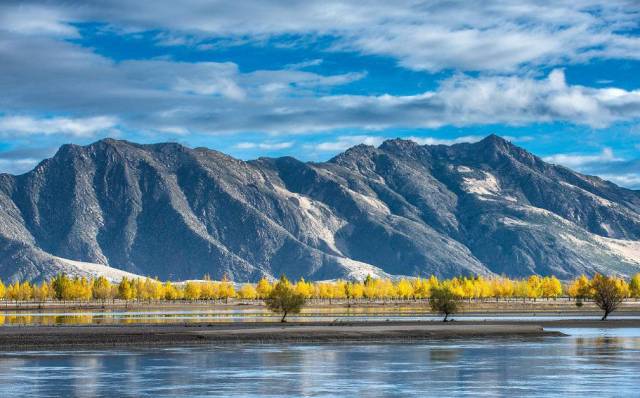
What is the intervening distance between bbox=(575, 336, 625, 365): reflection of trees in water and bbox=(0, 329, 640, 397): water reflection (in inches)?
3.1

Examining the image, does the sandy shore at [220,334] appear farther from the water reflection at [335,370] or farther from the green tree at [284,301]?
the green tree at [284,301]

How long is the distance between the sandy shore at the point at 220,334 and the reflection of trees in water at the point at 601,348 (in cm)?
746

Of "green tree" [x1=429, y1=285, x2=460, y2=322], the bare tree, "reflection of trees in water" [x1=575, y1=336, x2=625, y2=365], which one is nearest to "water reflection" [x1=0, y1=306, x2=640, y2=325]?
"green tree" [x1=429, y1=285, x2=460, y2=322]

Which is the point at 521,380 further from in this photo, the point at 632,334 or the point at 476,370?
the point at 632,334

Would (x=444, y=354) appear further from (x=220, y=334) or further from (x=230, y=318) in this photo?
(x=230, y=318)

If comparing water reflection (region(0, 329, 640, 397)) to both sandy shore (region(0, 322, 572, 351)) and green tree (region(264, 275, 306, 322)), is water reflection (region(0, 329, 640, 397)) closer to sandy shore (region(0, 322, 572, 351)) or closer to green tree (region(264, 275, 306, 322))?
sandy shore (region(0, 322, 572, 351))

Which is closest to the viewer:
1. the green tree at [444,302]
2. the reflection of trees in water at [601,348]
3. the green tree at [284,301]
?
the reflection of trees in water at [601,348]

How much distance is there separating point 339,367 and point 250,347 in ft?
67.3

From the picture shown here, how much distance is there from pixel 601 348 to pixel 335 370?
2755 centimetres

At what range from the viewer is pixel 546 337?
96.6 m

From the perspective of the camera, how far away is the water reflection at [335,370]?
52.4 metres

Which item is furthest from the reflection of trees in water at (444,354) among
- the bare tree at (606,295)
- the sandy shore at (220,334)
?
the bare tree at (606,295)

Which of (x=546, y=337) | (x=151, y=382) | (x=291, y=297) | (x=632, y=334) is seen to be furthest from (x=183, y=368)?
(x=291, y=297)

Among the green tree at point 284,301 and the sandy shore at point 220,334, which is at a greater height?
the green tree at point 284,301
